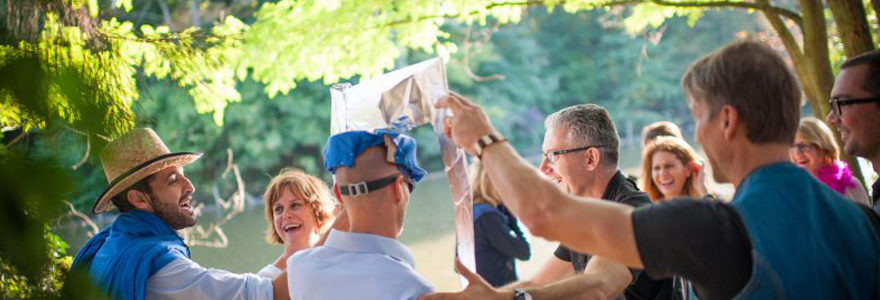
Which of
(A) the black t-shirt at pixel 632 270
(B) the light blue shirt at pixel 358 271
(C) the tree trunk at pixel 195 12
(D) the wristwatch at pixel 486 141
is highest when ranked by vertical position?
(D) the wristwatch at pixel 486 141

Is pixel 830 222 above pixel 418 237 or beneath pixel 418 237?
above

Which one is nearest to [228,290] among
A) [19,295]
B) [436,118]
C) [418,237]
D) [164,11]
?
[436,118]

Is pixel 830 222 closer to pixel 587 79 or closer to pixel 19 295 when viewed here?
pixel 19 295

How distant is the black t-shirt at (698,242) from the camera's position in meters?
1.60

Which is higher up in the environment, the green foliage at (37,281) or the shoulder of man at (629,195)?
the green foliage at (37,281)

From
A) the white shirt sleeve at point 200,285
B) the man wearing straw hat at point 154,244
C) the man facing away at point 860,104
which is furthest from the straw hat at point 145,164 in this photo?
the man facing away at point 860,104

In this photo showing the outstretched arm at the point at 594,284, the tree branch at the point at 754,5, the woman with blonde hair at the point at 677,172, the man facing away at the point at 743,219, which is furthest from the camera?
the tree branch at the point at 754,5

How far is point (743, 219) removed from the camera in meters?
1.61

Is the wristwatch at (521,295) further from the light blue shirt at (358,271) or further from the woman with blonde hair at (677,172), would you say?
the woman with blonde hair at (677,172)

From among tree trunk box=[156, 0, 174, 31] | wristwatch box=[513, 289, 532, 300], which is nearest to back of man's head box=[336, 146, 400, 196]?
wristwatch box=[513, 289, 532, 300]

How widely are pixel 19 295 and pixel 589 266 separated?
194 centimetres

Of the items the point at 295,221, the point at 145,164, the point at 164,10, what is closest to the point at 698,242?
the point at 145,164

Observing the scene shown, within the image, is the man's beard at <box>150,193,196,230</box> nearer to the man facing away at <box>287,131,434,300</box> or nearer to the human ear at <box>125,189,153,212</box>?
the human ear at <box>125,189,153,212</box>

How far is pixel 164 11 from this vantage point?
2097 centimetres
